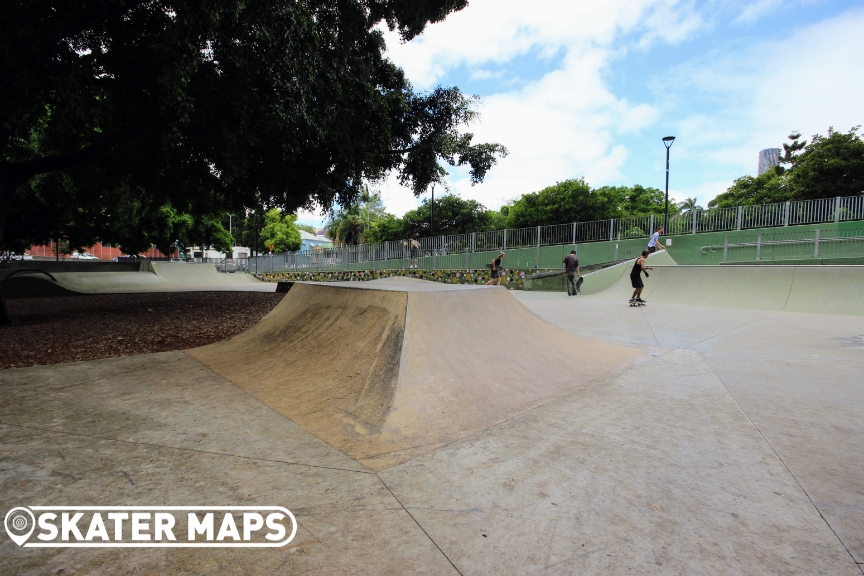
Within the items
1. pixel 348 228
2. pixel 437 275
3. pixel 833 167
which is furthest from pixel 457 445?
pixel 348 228

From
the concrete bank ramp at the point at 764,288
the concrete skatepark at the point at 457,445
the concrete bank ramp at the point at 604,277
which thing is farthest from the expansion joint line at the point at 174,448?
the concrete bank ramp at the point at 604,277

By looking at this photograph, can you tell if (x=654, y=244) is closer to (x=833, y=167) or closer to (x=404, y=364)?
(x=404, y=364)

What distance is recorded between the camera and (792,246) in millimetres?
14609

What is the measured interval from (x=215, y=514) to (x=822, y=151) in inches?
1426

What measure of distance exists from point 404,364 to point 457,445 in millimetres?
884

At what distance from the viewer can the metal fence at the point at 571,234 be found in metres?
14.6

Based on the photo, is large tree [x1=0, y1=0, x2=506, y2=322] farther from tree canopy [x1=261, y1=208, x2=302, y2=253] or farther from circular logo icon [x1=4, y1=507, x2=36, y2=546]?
tree canopy [x1=261, y1=208, x2=302, y2=253]

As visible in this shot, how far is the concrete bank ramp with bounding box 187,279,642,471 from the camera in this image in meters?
2.76

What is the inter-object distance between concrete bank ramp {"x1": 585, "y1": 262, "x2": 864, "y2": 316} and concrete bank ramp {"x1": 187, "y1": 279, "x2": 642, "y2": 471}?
705 centimetres

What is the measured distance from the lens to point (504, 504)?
74.2 inches

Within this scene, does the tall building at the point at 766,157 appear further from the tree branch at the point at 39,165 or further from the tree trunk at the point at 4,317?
the tree trunk at the point at 4,317

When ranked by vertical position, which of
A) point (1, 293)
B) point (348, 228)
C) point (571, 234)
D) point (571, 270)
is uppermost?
point (348, 228)

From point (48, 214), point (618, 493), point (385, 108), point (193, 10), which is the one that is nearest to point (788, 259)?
point (385, 108)

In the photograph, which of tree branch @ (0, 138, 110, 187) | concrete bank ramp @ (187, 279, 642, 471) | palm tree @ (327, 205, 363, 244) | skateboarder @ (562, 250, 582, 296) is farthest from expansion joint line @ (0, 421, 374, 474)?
palm tree @ (327, 205, 363, 244)
